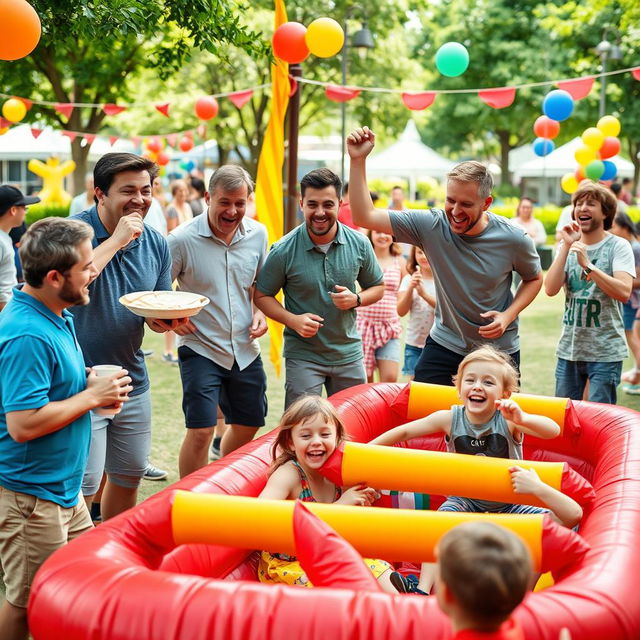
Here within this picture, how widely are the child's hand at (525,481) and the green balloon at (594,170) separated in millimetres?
7933

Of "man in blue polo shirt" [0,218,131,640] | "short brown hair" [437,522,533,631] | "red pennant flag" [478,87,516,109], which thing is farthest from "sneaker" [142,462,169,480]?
"red pennant flag" [478,87,516,109]

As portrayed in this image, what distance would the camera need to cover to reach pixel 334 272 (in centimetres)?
484

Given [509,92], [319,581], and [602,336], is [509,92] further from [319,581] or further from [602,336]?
[319,581]

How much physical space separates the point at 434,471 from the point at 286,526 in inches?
34.1

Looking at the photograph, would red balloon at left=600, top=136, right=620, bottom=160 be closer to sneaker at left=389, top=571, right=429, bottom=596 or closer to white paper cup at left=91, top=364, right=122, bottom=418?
sneaker at left=389, top=571, right=429, bottom=596

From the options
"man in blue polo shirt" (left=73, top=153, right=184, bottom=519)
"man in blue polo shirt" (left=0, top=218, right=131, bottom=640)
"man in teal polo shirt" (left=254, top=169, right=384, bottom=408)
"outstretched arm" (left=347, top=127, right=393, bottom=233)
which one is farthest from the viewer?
"man in teal polo shirt" (left=254, top=169, right=384, bottom=408)

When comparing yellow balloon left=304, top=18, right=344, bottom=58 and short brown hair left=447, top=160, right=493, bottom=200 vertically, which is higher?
yellow balloon left=304, top=18, right=344, bottom=58

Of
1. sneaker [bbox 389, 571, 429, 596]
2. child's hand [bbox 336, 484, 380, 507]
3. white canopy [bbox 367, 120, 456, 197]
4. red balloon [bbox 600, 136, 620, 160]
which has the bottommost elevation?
sneaker [bbox 389, 571, 429, 596]

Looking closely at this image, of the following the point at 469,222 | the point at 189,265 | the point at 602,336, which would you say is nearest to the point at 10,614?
the point at 189,265

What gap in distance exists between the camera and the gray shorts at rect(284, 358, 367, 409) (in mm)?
4855

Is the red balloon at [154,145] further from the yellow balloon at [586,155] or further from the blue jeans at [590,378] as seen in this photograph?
the blue jeans at [590,378]

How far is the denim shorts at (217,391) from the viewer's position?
462 centimetres

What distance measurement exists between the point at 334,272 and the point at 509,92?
4.64 meters

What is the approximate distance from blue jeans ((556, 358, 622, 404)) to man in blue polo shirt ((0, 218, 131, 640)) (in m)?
3.57
